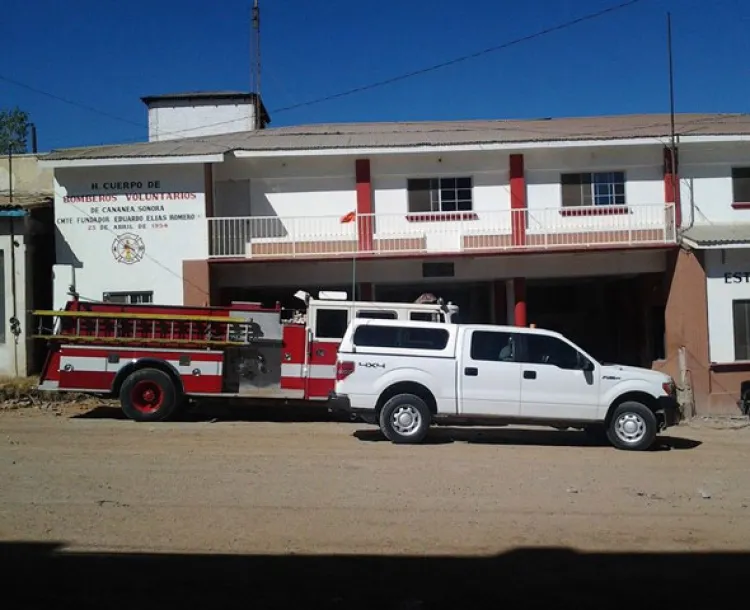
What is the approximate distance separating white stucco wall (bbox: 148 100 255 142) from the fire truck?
15.0 meters

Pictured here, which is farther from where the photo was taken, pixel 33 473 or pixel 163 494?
pixel 33 473

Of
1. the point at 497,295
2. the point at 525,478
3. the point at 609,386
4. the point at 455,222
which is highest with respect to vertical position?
the point at 455,222

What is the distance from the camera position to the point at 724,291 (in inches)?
754

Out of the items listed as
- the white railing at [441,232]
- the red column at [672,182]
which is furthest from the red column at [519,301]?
the red column at [672,182]

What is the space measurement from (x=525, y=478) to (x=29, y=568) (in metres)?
5.87

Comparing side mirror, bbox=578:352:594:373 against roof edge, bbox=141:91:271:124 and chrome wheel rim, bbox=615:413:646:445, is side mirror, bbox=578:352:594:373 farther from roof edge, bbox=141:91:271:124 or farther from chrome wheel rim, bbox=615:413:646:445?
roof edge, bbox=141:91:271:124

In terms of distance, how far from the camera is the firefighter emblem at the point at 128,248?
62.7 feet

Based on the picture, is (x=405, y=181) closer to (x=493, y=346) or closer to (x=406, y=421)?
(x=493, y=346)

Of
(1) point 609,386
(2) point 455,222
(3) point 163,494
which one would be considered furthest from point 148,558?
(2) point 455,222

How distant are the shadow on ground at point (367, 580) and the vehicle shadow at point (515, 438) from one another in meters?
6.51

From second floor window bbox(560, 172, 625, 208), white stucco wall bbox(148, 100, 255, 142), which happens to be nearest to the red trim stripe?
second floor window bbox(560, 172, 625, 208)

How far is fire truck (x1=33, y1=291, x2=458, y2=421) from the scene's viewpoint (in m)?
14.8

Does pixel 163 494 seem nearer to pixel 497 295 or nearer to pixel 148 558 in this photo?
pixel 148 558

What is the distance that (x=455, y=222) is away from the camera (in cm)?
2027
